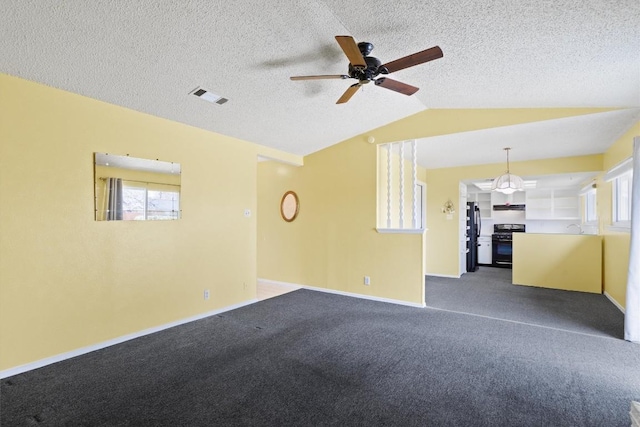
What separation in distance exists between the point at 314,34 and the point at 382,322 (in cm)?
325

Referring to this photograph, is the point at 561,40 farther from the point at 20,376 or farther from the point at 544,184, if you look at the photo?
the point at 544,184

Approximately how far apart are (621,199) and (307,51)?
5274mm

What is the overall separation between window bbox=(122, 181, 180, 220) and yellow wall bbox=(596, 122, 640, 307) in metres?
5.53

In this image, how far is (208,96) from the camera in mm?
3229

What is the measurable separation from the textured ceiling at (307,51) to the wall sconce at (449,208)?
2996mm

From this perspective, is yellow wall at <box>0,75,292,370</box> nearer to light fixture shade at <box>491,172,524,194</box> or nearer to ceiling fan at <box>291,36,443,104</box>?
ceiling fan at <box>291,36,443,104</box>

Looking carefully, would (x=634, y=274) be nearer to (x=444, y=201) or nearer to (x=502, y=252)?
(x=444, y=201)

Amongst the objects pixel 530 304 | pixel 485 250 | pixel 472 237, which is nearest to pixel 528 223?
pixel 485 250

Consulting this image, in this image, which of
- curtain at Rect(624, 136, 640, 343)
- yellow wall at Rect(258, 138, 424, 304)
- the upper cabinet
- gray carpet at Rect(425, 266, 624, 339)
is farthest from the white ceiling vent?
the upper cabinet

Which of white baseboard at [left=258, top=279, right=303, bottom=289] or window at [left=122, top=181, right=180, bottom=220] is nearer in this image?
window at [left=122, top=181, right=180, bottom=220]

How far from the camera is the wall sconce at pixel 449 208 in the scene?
21.9 feet

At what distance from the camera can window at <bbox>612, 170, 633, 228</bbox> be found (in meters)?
4.38

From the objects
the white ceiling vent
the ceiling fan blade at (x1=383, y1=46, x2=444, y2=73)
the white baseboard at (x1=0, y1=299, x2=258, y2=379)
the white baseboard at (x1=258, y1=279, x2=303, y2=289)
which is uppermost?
the white ceiling vent

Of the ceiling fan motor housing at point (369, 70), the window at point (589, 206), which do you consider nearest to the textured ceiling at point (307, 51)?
the ceiling fan motor housing at point (369, 70)
